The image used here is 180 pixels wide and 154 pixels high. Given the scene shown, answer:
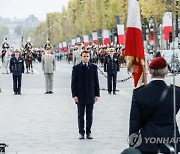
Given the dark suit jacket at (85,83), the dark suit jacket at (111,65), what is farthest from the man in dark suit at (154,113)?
the dark suit jacket at (111,65)

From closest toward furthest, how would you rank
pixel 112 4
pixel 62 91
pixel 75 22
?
pixel 62 91
pixel 112 4
pixel 75 22

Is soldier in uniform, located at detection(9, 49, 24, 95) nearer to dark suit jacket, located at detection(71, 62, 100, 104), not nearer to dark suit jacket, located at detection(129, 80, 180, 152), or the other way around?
dark suit jacket, located at detection(71, 62, 100, 104)

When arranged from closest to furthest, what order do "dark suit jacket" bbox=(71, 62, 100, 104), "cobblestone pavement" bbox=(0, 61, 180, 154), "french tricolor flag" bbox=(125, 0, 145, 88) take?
"french tricolor flag" bbox=(125, 0, 145, 88) → "cobblestone pavement" bbox=(0, 61, 180, 154) → "dark suit jacket" bbox=(71, 62, 100, 104)

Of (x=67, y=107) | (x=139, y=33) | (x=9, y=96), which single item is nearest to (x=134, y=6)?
(x=139, y=33)

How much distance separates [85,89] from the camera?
14.5 metres

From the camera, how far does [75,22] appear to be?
13362cm

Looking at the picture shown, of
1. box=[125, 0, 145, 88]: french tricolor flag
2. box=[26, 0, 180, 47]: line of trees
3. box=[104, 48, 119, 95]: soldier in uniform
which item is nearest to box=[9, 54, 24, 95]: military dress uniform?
box=[104, 48, 119, 95]: soldier in uniform

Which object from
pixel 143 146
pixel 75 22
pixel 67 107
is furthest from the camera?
pixel 75 22

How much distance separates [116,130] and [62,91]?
14402mm

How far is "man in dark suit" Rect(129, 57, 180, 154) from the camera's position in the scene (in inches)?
298

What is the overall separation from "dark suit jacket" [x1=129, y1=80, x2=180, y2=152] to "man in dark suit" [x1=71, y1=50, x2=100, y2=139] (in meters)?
6.82

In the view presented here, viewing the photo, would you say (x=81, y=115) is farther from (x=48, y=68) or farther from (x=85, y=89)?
(x=48, y=68)

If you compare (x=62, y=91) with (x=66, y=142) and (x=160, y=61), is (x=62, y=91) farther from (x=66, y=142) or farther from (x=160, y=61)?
(x=160, y=61)

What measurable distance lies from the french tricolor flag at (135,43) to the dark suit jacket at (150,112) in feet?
4.70
